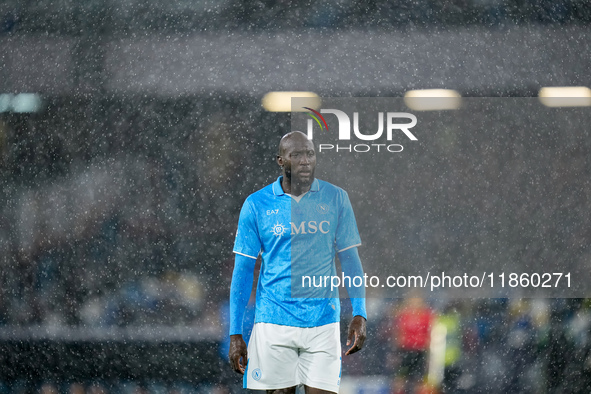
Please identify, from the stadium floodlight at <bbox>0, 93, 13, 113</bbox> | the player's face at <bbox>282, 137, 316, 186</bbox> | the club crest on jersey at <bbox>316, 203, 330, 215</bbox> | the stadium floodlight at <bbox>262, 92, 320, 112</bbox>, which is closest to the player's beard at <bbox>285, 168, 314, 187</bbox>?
the player's face at <bbox>282, 137, 316, 186</bbox>

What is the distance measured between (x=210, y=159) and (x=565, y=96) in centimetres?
196

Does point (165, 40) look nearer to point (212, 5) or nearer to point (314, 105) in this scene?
point (212, 5)

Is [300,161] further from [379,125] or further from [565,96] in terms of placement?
[565,96]

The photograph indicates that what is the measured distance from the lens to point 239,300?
304cm

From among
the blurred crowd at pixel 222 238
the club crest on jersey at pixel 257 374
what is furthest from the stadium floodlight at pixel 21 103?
the club crest on jersey at pixel 257 374

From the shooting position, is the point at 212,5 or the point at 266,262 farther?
the point at 212,5

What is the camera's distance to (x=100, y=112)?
3256 mm

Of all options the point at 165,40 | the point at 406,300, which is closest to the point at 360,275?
the point at 406,300

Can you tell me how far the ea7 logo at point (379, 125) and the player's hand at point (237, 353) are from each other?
3.64ft

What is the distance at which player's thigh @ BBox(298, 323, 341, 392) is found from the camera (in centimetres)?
293

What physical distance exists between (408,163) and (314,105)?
0.58 metres

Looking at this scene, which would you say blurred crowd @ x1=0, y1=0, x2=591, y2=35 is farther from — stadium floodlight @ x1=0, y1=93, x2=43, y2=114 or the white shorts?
the white shorts

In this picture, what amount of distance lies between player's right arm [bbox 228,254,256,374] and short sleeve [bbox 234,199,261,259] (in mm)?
36

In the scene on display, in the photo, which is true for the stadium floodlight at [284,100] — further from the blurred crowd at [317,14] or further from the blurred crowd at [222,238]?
the blurred crowd at [317,14]
